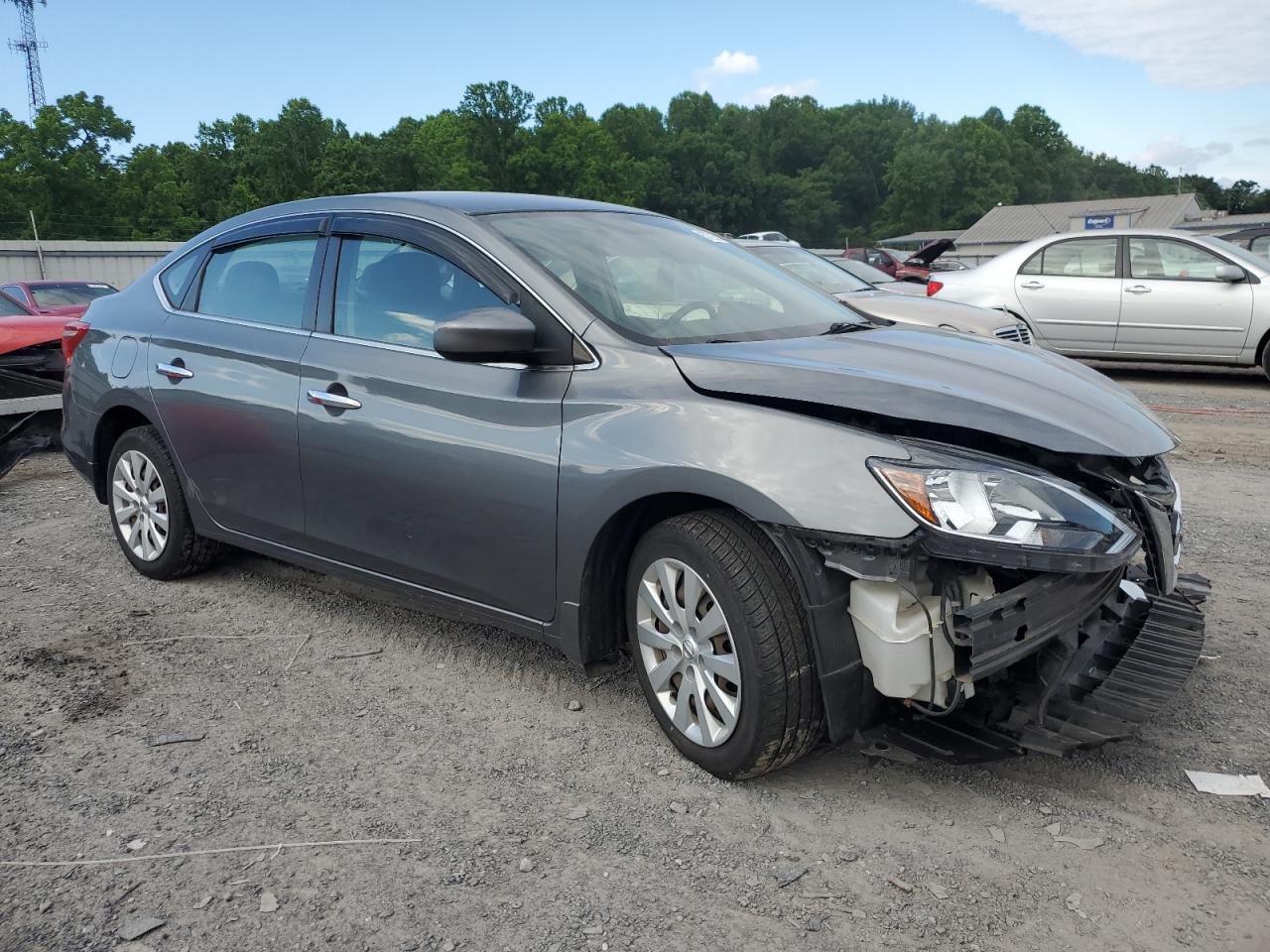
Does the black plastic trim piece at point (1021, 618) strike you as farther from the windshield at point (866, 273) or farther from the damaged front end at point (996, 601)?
the windshield at point (866, 273)

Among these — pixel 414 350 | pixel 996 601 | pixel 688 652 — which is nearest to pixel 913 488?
pixel 996 601

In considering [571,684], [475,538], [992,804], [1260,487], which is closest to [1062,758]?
[992,804]

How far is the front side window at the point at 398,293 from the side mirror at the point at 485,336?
20cm

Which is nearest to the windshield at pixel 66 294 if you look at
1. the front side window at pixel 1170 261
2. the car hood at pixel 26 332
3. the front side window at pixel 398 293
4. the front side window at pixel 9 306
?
the front side window at pixel 9 306

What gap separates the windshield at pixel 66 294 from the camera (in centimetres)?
1442

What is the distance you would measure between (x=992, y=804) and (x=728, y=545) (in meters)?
1.02

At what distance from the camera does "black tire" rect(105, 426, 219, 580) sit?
4.80 m

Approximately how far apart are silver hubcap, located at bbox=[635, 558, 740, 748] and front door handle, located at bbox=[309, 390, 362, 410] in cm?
132

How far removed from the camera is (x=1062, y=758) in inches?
125

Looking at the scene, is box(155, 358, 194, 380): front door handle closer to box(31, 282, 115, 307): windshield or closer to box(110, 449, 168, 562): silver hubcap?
box(110, 449, 168, 562): silver hubcap

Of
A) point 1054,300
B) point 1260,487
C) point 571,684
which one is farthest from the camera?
point 1054,300

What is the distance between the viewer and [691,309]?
12.0ft

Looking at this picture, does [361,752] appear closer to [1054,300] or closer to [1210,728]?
[1210,728]

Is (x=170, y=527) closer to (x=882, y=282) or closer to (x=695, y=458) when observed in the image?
(x=695, y=458)
